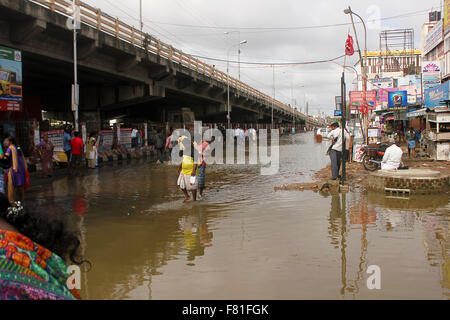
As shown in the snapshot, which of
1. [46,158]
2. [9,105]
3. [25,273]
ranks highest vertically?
[9,105]

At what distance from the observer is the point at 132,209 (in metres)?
8.73

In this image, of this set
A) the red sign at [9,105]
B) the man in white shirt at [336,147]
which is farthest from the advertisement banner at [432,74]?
the red sign at [9,105]

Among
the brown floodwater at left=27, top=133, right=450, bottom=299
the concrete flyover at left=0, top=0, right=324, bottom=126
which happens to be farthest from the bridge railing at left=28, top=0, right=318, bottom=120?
the brown floodwater at left=27, top=133, right=450, bottom=299

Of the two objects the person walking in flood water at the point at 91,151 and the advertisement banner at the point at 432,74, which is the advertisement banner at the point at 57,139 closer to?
the person walking in flood water at the point at 91,151

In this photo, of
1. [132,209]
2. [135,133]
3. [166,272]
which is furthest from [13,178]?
[135,133]

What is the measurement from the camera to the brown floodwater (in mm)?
4207

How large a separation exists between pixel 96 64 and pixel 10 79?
20.3ft

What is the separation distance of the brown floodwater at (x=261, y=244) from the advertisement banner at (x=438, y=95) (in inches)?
445

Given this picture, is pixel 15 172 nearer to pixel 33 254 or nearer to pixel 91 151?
pixel 33 254

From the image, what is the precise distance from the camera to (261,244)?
579cm

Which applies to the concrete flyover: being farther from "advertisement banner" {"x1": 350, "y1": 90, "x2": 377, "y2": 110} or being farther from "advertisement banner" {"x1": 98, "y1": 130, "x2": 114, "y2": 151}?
"advertisement banner" {"x1": 350, "y1": 90, "x2": 377, "y2": 110}

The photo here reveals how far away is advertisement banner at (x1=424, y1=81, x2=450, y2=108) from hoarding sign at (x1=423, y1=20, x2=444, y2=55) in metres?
9.38

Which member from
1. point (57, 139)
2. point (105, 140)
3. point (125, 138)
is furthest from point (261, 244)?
point (125, 138)
